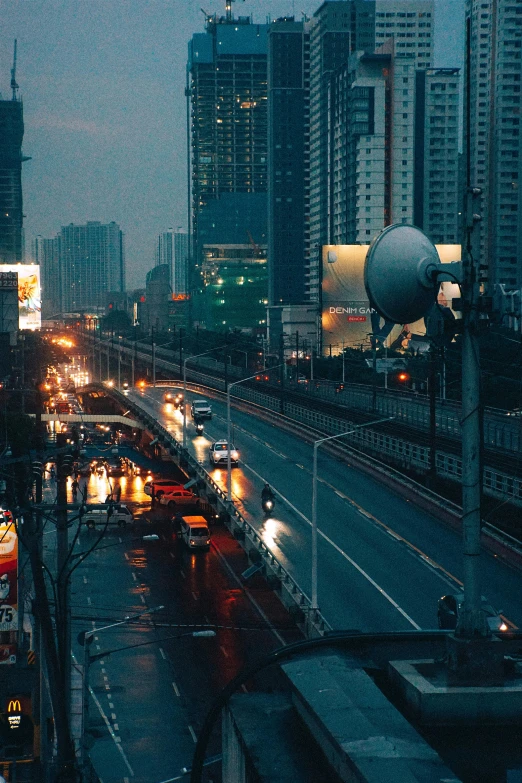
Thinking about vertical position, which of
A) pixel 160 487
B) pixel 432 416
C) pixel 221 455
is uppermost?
pixel 432 416

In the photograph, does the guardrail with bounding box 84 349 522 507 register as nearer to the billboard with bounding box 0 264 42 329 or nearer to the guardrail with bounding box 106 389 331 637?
the guardrail with bounding box 106 389 331 637

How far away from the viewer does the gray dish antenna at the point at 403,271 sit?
7547 millimetres

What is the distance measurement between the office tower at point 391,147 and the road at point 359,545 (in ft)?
269

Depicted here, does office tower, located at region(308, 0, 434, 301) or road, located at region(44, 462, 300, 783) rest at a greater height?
office tower, located at region(308, 0, 434, 301)

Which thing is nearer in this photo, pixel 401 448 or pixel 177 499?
pixel 401 448

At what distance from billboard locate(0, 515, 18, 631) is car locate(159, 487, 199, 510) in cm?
3088

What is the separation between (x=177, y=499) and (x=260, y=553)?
77.9ft

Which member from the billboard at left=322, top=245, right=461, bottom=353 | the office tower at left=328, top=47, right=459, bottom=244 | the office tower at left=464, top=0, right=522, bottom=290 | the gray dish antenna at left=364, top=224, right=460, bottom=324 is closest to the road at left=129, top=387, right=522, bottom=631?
the gray dish antenna at left=364, top=224, right=460, bottom=324

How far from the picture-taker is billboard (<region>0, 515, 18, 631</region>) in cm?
2556

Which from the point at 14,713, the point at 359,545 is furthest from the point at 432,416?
the point at 14,713

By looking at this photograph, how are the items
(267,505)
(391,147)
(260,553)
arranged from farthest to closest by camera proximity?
(391,147), (267,505), (260,553)

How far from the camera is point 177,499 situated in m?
58.3

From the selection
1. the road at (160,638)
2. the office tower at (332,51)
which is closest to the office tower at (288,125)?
the office tower at (332,51)

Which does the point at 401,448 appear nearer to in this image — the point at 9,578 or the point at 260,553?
the point at 260,553
